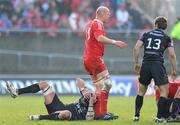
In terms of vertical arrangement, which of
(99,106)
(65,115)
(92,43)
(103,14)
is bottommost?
(65,115)

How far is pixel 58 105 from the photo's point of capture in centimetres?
1355

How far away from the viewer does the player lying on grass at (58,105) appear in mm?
13531

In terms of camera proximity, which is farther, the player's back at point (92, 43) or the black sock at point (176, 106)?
the player's back at point (92, 43)

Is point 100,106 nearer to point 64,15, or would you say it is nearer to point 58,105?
point 58,105

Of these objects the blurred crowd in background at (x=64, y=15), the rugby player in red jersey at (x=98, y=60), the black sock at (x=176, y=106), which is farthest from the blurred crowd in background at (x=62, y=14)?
the black sock at (x=176, y=106)

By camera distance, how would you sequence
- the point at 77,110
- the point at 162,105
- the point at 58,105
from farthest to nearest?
the point at 77,110 → the point at 58,105 → the point at 162,105

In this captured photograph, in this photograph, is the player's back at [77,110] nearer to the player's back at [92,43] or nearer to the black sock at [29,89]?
the black sock at [29,89]

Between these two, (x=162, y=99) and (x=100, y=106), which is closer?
(x=162, y=99)

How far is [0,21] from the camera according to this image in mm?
30547

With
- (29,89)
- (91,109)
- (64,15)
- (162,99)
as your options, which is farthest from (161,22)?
(64,15)

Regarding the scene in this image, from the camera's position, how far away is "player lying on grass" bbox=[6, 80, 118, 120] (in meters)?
13.5

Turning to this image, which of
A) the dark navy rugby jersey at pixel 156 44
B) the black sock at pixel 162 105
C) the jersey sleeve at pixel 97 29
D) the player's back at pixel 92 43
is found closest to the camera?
the black sock at pixel 162 105

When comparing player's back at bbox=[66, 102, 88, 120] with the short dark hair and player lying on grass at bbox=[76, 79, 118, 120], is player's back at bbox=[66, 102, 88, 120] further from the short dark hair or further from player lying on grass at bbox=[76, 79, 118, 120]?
the short dark hair

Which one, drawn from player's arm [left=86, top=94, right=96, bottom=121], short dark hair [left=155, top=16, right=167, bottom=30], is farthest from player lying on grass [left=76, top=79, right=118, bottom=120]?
short dark hair [left=155, top=16, right=167, bottom=30]
